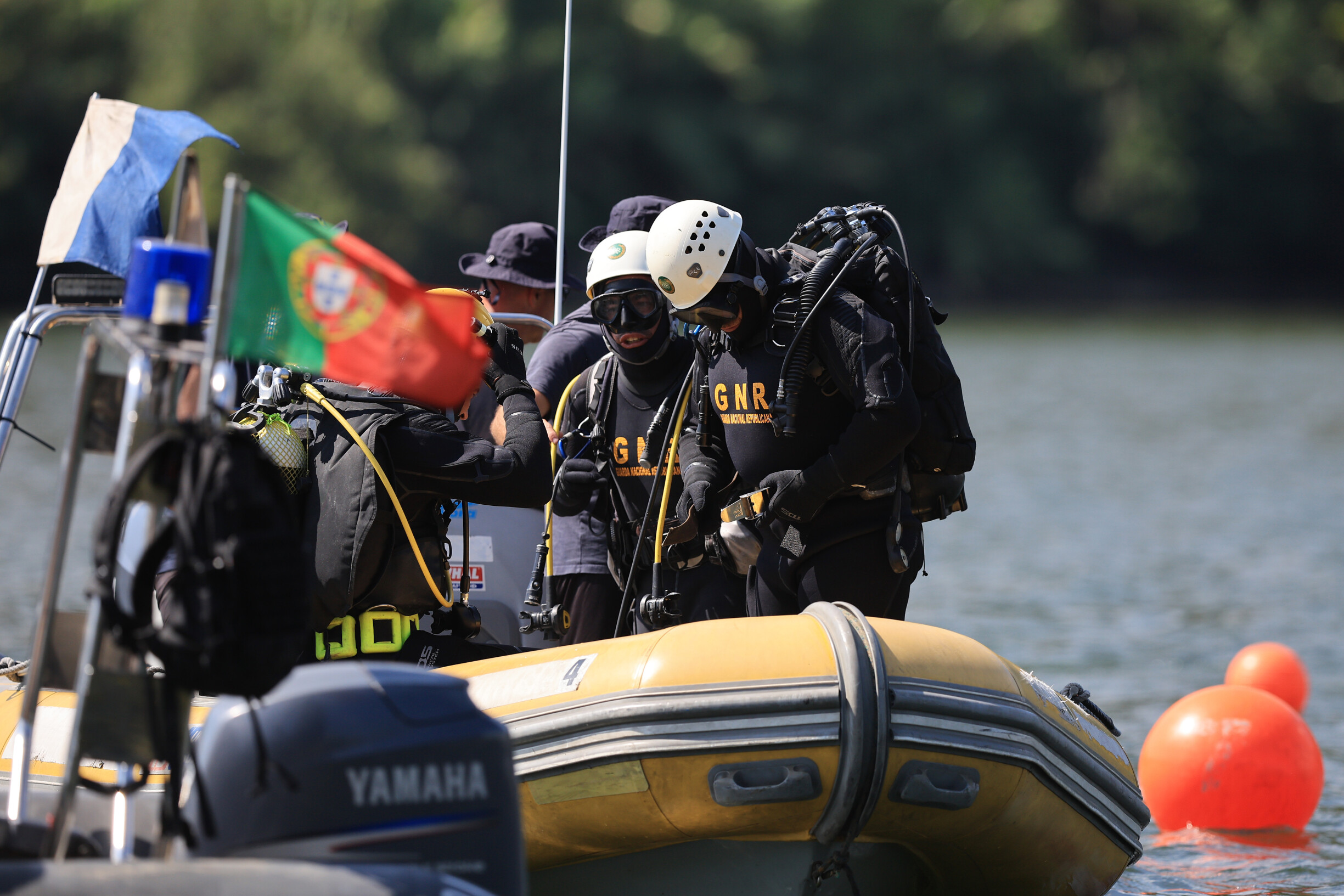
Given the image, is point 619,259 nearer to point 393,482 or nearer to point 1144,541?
point 393,482

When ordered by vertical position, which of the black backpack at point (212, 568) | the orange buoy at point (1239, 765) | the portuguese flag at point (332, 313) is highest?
the portuguese flag at point (332, 313)

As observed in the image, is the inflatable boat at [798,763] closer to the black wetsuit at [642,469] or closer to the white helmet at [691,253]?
the black wetsuit at [642,469]

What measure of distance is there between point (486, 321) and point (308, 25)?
36.8 meters

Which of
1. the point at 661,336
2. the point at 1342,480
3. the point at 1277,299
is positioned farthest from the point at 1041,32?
the point at 661,336

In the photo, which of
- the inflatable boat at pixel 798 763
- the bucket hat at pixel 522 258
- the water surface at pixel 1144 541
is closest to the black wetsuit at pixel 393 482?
the inflatable boat at pixel 798 763

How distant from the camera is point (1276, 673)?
7414 millimetres

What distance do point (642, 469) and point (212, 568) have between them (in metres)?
2.54

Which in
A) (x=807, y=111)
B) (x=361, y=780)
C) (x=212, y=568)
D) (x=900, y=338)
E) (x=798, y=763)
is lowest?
(x=798, y=763)

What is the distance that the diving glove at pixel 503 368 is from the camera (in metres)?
4.30

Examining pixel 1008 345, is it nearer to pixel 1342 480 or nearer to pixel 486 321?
pixel 1342 480

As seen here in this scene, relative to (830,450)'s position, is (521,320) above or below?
above

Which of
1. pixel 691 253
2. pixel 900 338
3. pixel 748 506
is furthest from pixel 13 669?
pixel 900 338

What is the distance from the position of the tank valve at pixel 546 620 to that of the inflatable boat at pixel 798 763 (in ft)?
2.62

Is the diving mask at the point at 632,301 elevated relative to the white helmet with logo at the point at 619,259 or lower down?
lower down
